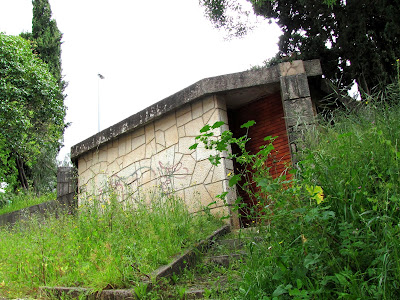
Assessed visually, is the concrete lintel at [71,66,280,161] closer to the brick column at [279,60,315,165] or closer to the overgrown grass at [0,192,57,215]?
the brick column at [279,60,315,165]

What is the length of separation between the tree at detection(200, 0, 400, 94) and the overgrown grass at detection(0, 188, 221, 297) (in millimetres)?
5345

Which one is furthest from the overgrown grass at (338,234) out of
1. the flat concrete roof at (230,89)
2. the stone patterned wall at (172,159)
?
the flat concrete roof at (230,89)

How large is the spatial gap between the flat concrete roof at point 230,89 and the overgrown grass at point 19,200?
5547 millimetres

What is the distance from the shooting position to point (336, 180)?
8.20ft

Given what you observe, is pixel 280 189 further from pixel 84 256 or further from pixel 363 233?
pixel 84 256

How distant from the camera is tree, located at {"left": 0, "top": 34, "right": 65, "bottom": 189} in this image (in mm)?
10555

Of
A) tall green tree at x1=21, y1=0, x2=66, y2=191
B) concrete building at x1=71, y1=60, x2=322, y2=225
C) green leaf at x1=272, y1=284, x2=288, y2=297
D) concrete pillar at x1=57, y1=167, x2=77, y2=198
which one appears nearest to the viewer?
green leaf at x1=272, y1=284, x2=288, y2=297

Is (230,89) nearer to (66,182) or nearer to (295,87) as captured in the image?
(295,87)

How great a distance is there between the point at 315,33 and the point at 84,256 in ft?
31.0

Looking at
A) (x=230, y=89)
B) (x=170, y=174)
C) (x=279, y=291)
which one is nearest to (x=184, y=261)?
(x=279, y=291)

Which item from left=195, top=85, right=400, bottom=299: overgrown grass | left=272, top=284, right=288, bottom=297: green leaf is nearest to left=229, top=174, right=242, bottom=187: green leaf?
left=195, top=85, right=400, bottom=299: overgrown grass

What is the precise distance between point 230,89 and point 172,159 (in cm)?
159

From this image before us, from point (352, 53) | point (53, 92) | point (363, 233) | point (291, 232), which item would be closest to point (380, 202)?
point (363, 233)

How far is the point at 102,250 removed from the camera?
3590 mm
